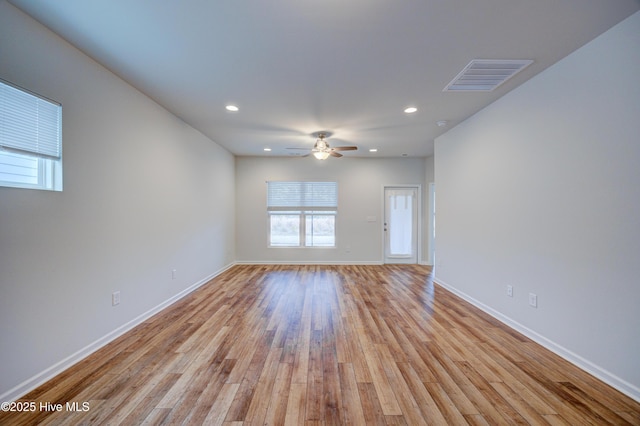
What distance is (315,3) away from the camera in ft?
5.40

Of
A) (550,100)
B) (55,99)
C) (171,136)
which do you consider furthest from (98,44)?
(550,100)

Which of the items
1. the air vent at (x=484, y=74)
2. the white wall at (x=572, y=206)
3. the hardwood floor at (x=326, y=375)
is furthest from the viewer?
the air vent at (x=484, y=74)

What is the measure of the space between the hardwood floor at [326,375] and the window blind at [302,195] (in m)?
3.36

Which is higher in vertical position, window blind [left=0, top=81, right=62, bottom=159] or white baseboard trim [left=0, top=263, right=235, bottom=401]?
window blind [left=0, top=81, right=62, bottom=159]

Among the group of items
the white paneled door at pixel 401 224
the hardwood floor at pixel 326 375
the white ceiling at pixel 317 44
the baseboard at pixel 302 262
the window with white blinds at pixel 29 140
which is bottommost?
the hardwood floor at pixel 326 375

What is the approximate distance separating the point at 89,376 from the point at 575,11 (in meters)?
4.55

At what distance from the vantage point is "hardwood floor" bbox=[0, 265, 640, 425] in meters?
1.57

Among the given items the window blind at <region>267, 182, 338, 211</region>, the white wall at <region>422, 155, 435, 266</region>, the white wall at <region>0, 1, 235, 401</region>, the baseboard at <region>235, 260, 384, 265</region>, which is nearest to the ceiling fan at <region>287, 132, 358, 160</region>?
the window blind at <region>267, 182, 338, 211</region>

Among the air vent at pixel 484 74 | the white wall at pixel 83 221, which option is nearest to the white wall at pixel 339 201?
the white wall at pixel 83 221

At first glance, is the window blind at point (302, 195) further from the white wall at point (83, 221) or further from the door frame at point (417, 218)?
the white wall at point (83, 221)

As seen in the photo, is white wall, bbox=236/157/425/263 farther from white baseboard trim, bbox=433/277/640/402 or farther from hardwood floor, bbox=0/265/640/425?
white baseboard trim, bbox=433/277/640/402

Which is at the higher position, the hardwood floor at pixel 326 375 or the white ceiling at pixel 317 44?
the white ceiling at pixel 317 44

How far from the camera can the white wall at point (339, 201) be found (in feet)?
20.5

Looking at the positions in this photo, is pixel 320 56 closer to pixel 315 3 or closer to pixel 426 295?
pixel 315 3
